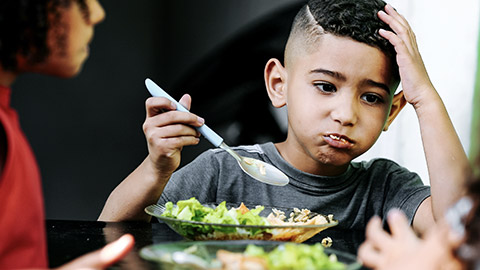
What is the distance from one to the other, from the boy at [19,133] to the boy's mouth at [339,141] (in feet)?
2.32

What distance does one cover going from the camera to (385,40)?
1237mm

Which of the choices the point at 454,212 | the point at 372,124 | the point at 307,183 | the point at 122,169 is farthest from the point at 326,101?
the point at 122,169

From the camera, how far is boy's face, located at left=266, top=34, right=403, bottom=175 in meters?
1.20

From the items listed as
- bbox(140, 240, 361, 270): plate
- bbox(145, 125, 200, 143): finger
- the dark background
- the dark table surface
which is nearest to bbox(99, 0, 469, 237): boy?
bbox(145, 125, 200, 143): finger

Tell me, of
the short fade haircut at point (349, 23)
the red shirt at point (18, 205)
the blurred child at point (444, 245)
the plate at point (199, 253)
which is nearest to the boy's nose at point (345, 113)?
the short fade haircut at point (349, 23)

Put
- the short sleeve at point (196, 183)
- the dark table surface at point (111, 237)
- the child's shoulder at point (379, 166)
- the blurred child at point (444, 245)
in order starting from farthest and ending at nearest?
the child's shoulder at point (379, 166) → the short sleeve at point (196, 183) → the dark table surface at point (111, 237) → the blurred child at point (444, 245)

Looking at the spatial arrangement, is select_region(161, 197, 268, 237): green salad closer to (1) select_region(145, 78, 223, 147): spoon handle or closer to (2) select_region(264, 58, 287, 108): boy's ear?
(1) select_region(145, 78, 223, 147): spoon handle

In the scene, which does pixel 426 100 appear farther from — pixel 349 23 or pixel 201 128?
pixel 201 128

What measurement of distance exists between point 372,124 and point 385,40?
0.18 meters

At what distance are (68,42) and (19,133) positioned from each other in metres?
0.11

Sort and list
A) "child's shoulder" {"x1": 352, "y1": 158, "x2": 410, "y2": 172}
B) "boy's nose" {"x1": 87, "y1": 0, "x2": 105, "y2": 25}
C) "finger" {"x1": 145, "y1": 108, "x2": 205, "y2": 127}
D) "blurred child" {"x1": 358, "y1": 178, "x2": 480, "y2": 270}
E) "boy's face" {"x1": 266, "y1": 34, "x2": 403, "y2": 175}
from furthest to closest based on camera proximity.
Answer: "child's shoulder" {"x1": 352, "y1": 158, "x2": 410, "y2": 172}
"boy's face" {"x1": 266, "y1": 34, "x2": 403, "y2": 175}
"finger" {"x1": 145, "y1": 108, "x2": 205, "y2": 127}
"boy's nose" {"x1": 87, "y1": 0, "x2": 105, "y2": 25}
"blurred child" {"x1": 358, "y1": 178, "x2": 480, "y2": 270}

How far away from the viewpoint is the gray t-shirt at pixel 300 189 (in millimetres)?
1350

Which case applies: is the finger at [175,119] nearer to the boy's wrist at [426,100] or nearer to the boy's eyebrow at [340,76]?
the boy's eyebrow at [340,76]

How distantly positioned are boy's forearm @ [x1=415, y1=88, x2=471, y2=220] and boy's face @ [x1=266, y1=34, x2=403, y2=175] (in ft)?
0.32
